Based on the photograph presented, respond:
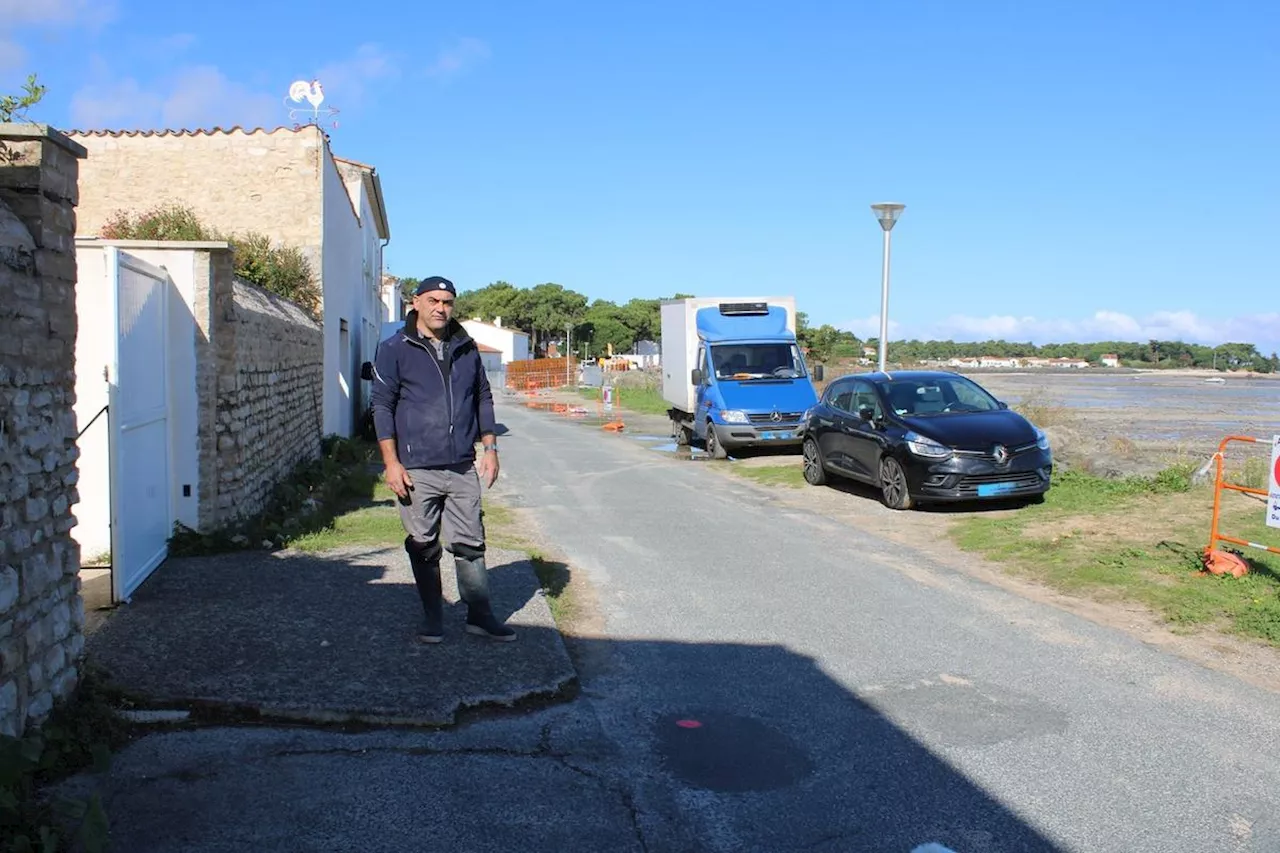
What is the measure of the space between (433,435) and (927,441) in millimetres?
8018

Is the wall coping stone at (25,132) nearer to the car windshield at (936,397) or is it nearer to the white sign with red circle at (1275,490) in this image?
the white sign with red circle at (1275,490)

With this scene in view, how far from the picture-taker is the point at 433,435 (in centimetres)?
571

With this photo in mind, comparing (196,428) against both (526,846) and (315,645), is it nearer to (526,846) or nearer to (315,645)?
(315,645)

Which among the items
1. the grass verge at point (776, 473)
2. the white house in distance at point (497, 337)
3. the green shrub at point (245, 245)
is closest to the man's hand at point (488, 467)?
the green shrub at point (245, 245)

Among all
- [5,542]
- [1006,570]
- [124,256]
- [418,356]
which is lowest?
[1006,570]

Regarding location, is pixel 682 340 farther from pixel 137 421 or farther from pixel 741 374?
pixel 137 421

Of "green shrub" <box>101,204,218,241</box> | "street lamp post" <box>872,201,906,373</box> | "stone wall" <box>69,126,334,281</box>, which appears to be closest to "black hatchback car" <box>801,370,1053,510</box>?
"street lamp post" <box>872,201,906,373</box>

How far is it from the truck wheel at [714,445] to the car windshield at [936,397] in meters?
6.22

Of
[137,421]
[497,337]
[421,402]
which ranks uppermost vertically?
[497,337]

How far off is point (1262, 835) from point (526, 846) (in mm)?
2749

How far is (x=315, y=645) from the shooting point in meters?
5.68

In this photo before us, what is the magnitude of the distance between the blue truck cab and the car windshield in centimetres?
497

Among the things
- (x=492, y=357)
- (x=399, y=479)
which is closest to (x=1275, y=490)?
(x=399, y=479)

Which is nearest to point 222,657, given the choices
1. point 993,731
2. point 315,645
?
point 315,645
